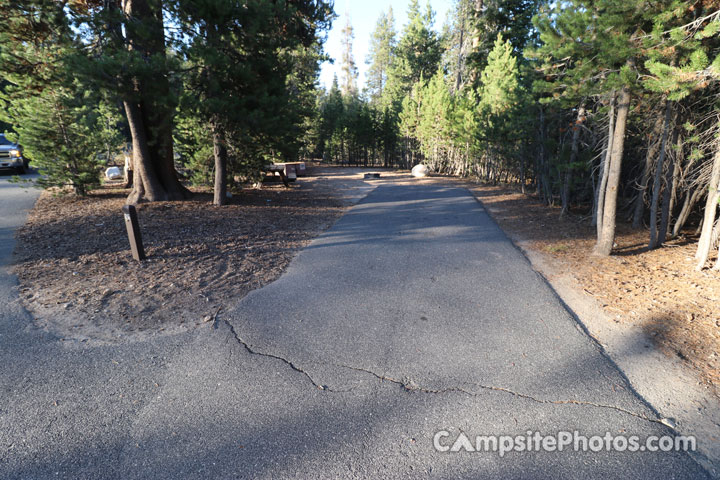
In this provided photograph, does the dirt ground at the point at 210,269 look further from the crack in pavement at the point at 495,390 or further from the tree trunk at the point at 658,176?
the crack in pavement at the point at 495,390

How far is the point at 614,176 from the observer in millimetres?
6277

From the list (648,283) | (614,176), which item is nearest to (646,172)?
(614,176)

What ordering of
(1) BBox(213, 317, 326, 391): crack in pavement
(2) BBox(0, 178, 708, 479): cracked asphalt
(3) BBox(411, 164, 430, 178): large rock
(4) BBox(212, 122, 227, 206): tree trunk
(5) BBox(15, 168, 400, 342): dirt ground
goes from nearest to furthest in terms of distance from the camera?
(2) BBox(0, 178, 708, 479): cracked asphalt
(1) BBox(213, 317, 326, 391): crack in pavement
(5) BBox(15, 168, 400, 342): dirt ground
(4) BBox(212, 122, 227, 206): tree trunk
(3) BBox(411, 164, 430, 178): large rock

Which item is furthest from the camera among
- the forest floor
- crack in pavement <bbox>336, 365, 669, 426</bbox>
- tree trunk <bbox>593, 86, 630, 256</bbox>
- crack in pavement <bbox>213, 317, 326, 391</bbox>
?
tree trunk <bbox>593, 86, 630, 256</bbox>

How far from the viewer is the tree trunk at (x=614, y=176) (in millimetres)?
6023

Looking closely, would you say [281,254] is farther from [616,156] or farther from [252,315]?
[616,156]

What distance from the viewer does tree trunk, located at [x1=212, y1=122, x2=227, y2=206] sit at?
9.62 metres

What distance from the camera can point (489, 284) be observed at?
5.34 meters

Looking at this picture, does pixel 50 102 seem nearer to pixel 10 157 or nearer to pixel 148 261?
pixel 148 261

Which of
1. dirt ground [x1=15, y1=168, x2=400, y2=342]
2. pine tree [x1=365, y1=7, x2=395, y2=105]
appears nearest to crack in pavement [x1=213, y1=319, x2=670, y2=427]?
dirt ground [x1=15, y1=168, x2=400, y2=342]

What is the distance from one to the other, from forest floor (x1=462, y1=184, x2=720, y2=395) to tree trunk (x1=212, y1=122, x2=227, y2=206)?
25.9 feet

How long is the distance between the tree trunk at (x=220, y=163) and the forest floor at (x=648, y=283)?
25.9ft

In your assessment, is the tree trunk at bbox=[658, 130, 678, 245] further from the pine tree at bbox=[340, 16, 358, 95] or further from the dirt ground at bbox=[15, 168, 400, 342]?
the pine tree at bbox=[340, 16, 358, 95]

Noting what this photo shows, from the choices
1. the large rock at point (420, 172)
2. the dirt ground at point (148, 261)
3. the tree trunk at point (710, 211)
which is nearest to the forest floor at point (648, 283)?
the tree trunk at point (710, 211)
